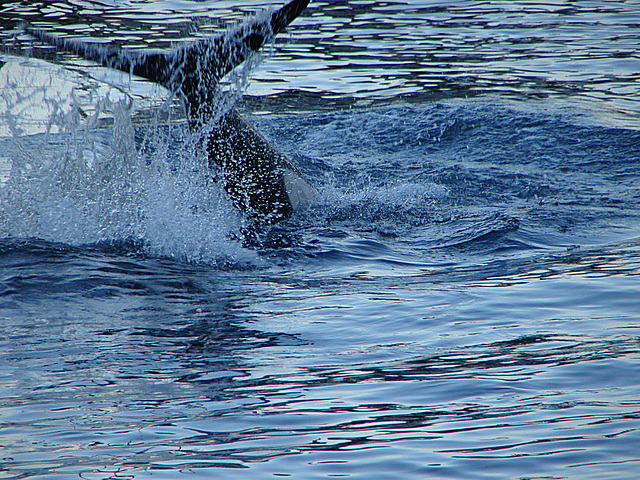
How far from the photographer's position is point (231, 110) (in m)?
8.67

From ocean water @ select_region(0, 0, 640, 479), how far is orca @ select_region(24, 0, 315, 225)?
228mm

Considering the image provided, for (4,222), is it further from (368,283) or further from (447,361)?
(447,361)

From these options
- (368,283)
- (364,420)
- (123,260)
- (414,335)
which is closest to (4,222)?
(123,260)

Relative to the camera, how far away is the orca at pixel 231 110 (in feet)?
25.8

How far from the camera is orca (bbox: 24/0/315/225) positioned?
7871mm

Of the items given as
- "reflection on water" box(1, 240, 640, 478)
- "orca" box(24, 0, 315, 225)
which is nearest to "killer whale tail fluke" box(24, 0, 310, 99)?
"orca" box(24, 0, 315, 225)

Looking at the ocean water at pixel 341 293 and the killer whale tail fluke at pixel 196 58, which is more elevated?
the killer whale tail fluke at pixel 196 58

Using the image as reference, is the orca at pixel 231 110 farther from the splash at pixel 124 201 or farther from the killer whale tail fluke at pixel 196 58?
the splash at pixel 124 201

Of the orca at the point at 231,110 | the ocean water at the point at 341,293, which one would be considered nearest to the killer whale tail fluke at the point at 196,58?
the orca at the point at 231,110

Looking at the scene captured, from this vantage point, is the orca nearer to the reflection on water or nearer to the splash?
the splash

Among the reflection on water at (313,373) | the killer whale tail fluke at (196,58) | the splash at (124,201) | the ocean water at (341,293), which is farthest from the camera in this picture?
the splash at (124,201)

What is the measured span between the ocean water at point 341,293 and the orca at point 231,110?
0.23m

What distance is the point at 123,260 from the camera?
7871 millimetres

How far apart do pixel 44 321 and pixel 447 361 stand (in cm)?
297
